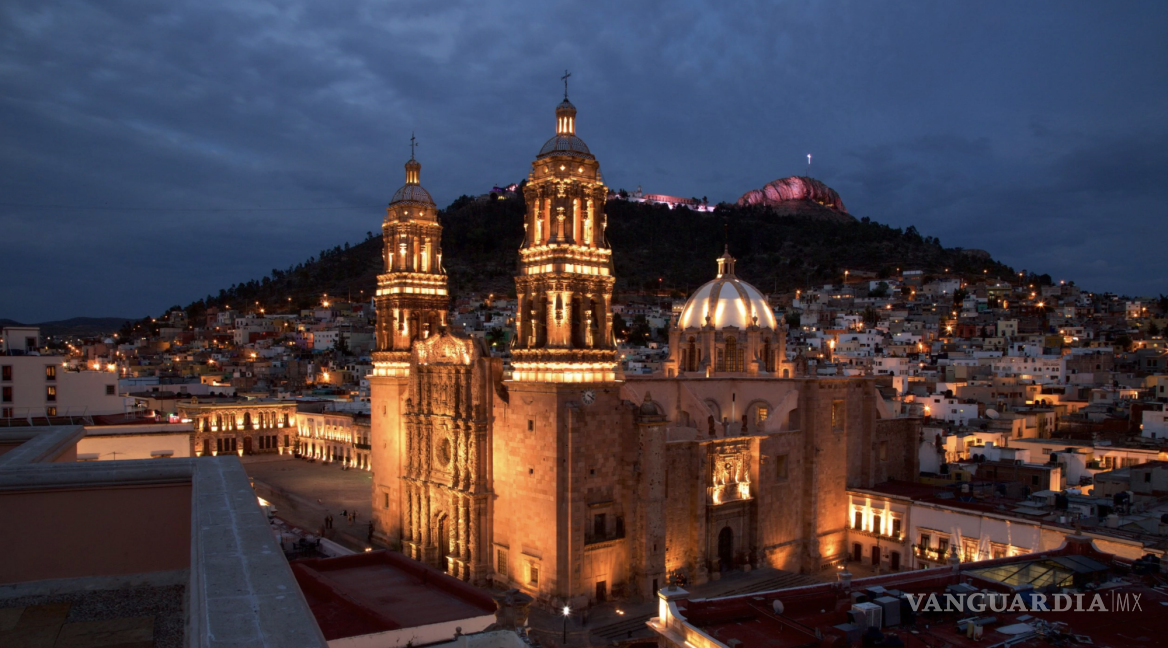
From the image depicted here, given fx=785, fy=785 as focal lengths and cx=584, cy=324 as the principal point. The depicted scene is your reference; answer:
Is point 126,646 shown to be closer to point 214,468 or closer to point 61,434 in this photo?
point 214,468

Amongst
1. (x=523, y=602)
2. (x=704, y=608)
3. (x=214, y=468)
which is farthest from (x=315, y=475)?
(x=214, y=468)

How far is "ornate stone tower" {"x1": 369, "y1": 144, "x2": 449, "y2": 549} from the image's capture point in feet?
111

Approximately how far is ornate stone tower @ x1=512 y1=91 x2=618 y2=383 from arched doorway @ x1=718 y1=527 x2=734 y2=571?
329 inches

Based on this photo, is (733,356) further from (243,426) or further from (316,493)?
(243,426)

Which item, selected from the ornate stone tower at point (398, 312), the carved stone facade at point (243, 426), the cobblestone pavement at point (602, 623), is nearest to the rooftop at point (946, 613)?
the cobblestone pavement at point (602, 623)

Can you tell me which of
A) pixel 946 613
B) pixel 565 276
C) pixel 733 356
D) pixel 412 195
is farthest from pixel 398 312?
pixel 946 613

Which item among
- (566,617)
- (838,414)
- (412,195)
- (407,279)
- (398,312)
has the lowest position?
(566,617)

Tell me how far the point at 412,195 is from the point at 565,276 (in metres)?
12.3

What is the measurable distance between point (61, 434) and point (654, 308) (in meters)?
109

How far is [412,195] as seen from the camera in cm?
3528

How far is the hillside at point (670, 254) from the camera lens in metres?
135

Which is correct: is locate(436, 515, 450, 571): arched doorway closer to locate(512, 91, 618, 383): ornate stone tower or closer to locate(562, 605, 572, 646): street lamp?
locate(562, 605, 572, 646): street lamp

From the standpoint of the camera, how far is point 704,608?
15.5 meters

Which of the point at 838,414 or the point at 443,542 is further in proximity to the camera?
the point at 838,414
